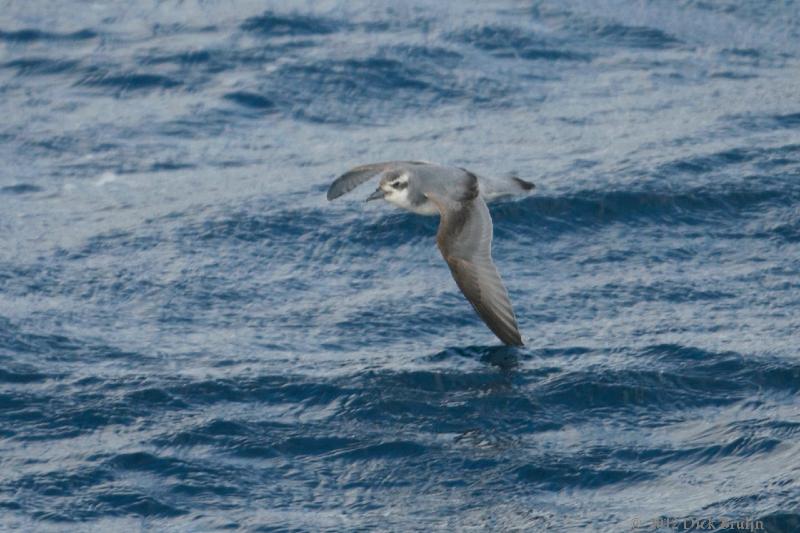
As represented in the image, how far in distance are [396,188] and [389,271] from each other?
1.92 meters

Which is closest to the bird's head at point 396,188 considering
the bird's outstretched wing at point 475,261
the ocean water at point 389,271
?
the bird's outstretched wing at point 475,261

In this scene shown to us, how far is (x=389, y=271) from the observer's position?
13172 mm

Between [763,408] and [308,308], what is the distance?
4254 millimetres

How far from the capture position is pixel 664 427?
10008 mm

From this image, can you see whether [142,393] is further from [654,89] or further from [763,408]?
[654,89]

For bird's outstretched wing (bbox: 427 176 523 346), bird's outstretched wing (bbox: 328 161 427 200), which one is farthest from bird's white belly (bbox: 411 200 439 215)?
bird's outstretched wing (bbox: 328 161 427 200)

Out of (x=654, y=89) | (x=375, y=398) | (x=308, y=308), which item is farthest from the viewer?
(x=654, y=89)

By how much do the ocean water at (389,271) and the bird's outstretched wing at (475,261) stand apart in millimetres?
431

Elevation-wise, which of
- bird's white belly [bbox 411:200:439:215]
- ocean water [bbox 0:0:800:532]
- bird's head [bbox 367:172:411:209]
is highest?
bird's head [bbox 367:172:411:209]

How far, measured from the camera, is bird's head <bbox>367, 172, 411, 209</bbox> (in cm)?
1139

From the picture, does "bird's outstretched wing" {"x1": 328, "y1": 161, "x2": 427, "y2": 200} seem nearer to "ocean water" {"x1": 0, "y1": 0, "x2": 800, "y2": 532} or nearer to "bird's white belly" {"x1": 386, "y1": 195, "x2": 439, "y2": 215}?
"bird's white belly" {"x1": 386, "y1": 195, "x2": 439, "y2": 215}

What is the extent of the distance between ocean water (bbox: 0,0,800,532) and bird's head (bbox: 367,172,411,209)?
3.94 feet

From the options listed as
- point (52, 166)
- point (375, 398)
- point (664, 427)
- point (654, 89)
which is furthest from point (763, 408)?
point (52, 166)

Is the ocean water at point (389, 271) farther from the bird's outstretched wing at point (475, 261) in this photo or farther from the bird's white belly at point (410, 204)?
the bird's white belly at point (410, 204)
